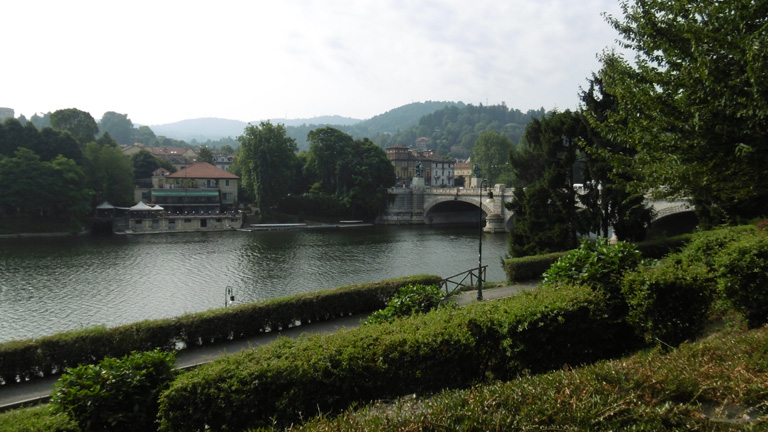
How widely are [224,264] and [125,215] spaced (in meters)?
34.7

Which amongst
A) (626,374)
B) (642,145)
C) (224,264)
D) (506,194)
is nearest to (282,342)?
(626,374)

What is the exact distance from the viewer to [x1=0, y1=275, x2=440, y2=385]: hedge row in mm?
13125

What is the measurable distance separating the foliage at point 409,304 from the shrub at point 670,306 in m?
4.83

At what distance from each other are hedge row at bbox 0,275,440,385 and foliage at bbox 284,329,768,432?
1105cm

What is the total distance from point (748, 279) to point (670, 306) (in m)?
1.31

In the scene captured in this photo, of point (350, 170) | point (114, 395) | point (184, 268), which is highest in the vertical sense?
point (350, 170)

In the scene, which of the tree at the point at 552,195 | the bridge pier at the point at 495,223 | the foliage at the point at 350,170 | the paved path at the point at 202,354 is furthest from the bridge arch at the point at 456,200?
the paved path at the point at 202,354

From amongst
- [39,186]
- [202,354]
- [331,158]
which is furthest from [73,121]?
[202,354]

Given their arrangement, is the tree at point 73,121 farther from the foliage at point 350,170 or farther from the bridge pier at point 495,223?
the bridge pier at point 495,223

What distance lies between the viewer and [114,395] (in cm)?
742

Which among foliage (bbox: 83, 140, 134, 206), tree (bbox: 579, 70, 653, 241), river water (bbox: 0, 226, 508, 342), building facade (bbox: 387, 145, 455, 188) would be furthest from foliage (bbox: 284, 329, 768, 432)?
building facade (bbox: 387, 145, 455, 188)

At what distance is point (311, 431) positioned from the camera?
4871 mm

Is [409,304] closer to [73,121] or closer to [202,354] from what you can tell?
[202,354]

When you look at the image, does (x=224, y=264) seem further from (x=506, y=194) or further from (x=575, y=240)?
(x=506, y=194)
